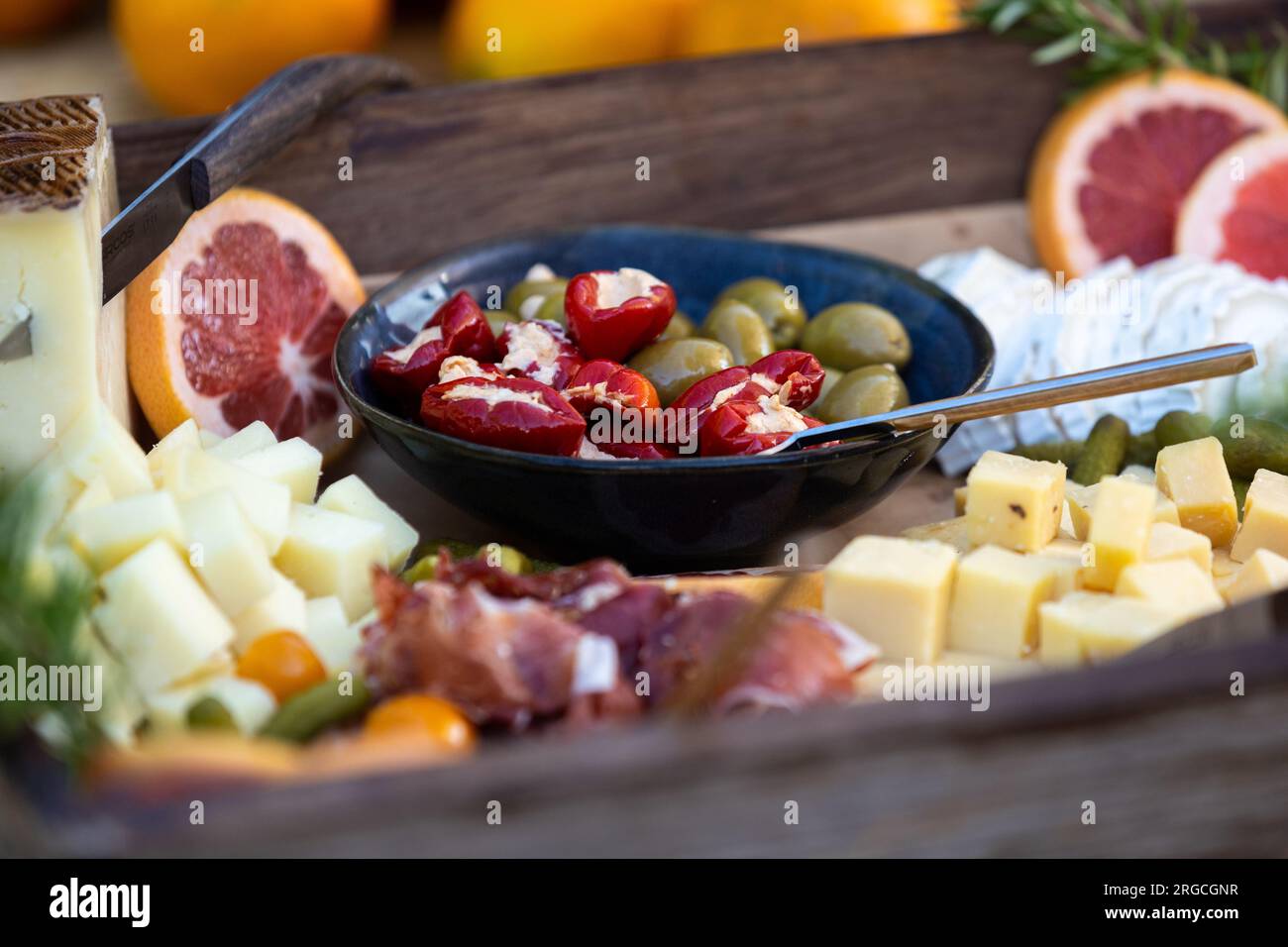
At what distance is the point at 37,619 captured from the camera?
36.2 inches

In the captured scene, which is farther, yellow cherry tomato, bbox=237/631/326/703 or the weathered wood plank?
the weathered wood plank

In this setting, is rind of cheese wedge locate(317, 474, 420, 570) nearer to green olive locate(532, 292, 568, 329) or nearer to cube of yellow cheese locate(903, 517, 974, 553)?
green olive locate(532, 292, 568, 329)

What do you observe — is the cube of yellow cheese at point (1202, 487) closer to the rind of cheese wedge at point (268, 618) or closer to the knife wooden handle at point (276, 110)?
the rind of cheese wedge at point (268, 618)

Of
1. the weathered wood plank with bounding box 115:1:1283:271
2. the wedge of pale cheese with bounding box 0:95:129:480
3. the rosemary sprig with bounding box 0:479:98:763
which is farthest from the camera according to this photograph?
the weathered wood plank with bounding box 115:1:1283:271

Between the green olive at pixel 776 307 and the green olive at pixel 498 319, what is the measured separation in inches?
10.8

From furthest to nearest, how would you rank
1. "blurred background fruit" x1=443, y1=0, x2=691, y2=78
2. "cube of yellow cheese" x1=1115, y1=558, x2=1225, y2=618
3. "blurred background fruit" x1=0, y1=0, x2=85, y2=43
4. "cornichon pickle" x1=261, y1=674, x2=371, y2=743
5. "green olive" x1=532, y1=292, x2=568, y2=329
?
"blurred background fruit" x1=0, y1=0, x2=85, y2=43 → "blurred background fruit" x1=443, y1=0, x2=691, y2=78 → "green olive" x1=532, y1=292, x2=568, y2=329 → "cube of yellow cheese" x1=1115, y1=558, x2=1225, y2=618 → "cornichon pickle" x1=261, y1=674, x2=371, y2=743

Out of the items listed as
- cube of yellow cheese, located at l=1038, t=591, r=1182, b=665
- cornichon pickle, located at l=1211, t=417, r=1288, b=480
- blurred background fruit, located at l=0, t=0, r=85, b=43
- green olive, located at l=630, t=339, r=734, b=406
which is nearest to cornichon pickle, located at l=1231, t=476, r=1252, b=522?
cornichon pickle, located at l=1211, t=417, r=1288, b=480

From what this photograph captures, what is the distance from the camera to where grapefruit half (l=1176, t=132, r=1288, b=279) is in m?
2.01

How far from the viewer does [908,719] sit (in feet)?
2.63

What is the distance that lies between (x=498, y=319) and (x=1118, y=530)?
765mm

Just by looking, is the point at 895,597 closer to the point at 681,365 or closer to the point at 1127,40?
the point at 681,365

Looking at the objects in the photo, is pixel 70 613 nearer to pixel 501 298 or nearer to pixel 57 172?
pixel 57 172

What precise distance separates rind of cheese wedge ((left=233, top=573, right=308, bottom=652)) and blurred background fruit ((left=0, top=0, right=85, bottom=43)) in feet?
5.72
